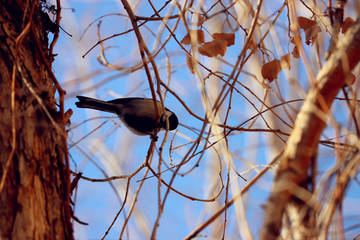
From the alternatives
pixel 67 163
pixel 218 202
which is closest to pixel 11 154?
pixel 67 163

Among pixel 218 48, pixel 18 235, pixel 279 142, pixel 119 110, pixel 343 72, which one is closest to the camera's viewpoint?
pixel 343 72

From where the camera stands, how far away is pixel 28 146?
1.29 metres

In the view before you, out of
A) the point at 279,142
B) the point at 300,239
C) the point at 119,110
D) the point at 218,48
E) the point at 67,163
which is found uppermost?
the point at 119,110

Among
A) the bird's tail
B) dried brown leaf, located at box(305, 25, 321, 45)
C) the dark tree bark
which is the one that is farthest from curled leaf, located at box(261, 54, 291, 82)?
the bird's tail

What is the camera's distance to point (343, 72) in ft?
3.27

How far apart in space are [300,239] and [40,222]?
750 mm

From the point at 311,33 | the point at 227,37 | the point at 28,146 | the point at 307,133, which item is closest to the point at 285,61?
the point at 311,33

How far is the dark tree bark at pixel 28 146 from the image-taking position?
1.20m

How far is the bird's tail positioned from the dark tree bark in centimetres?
89

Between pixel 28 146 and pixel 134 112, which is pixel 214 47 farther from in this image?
pixel 134 112

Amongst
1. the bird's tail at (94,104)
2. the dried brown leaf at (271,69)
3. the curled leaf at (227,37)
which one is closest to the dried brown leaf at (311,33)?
the dried brown leaf at (271,69)

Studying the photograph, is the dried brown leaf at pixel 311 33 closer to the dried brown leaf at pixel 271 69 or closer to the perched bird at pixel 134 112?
the dried brown leaf at pixel 271 69

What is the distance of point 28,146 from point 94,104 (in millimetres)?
1227

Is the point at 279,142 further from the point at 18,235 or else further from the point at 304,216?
the point at 18,235
